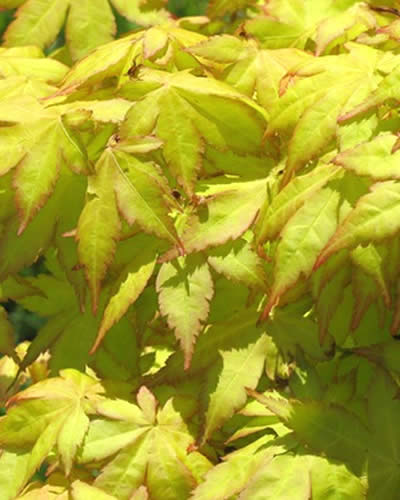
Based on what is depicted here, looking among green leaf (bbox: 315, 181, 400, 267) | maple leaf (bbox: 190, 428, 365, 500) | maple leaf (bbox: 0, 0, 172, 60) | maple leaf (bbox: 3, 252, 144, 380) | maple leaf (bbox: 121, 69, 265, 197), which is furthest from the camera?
maple leaf (bbox: 0, 0, 172, 60)

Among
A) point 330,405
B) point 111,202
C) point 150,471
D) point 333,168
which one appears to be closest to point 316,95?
point 333,168

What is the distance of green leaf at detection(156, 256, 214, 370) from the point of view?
3.89 ft

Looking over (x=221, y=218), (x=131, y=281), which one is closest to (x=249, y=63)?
(x=221, y=218)

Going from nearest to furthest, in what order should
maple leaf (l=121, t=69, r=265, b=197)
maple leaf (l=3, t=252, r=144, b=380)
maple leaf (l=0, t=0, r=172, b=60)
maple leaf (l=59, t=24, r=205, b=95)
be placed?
maple leaf (l=121, t=69, r=265, b=197)
maple leaf (l=59, t=24, r=205, b=95)
maple leaf (l=3, t=252, r=144, b=380)
maple leaf (l=0, t=0, r=172, b=60)

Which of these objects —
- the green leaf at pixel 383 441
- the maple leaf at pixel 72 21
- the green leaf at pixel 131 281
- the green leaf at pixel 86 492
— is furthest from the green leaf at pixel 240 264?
the maple leaf at pixel 72 21

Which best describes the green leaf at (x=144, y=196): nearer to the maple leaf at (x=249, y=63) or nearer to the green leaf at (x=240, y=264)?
the green leaf at (x=240, y=264)

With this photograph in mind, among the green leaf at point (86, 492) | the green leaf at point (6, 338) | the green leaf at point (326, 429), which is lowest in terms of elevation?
the green leaf at point (86, 492)

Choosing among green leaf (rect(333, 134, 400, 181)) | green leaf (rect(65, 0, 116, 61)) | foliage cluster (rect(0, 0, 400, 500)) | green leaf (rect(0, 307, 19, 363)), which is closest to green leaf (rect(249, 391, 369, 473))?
foliage cluster (rect(0, 0, 400, 500))

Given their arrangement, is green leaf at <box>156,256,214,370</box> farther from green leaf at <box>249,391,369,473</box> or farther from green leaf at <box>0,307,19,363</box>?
green leaf at <box>0,307,19,363</box>

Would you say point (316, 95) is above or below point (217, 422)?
Answer: above

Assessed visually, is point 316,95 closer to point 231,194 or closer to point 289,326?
point 231,194

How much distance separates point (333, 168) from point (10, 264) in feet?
1.65

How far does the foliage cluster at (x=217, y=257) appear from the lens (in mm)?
1162

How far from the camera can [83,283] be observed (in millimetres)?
1325
